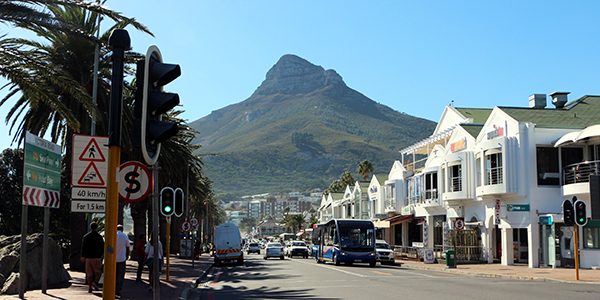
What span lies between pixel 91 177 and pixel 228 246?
94.4 ft

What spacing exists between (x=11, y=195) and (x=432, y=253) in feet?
95.2

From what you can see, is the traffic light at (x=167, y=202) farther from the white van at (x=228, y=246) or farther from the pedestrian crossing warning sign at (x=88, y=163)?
the white van at (x=228, y=246)

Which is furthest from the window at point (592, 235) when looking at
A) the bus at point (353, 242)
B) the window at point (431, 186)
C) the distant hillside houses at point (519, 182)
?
the window at point (431, 186)

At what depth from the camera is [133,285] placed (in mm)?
18078

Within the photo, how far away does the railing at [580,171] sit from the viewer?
29406 mm

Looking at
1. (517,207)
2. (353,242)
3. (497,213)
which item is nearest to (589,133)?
(517,207)

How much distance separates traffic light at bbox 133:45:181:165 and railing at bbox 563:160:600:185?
28.0 meters

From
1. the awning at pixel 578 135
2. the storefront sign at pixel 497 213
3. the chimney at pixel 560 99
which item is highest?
the chimney at pixel 560 99

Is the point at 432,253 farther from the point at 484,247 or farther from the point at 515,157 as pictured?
the point at 515,157

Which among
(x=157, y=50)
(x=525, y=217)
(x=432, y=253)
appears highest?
(x=157, y=50)

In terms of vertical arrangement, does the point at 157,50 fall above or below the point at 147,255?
above

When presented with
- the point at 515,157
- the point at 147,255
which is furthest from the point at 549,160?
the point at 147,255

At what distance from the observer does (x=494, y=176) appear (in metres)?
34.9

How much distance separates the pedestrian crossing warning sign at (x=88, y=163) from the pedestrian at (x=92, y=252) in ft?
15.1
